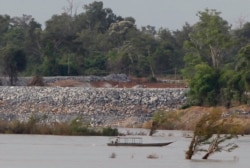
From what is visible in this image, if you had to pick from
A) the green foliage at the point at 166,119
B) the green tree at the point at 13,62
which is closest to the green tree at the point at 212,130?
the green foliage at the point at 166,119

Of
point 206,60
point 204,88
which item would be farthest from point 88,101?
point 206,60

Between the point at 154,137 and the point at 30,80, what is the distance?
32.1m

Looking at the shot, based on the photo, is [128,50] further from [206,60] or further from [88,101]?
[88,101]

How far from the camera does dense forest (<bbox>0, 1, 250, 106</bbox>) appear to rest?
78688mm

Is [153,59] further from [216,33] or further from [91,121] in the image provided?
[91,121]

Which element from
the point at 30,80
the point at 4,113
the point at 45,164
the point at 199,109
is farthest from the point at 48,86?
the point at 45,164

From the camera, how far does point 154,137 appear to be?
60094mm

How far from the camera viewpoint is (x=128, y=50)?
106m

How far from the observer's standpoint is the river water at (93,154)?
40438mm

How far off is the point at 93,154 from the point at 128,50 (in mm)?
59782

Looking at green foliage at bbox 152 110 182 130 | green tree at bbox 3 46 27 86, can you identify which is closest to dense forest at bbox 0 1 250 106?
green tree at bbox 3 46 27 86

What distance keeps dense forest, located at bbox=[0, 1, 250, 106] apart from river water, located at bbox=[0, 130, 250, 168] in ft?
64.6

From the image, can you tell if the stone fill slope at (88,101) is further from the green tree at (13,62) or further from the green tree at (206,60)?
the green tree at (13,62)

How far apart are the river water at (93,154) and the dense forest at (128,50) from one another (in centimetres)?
1967
